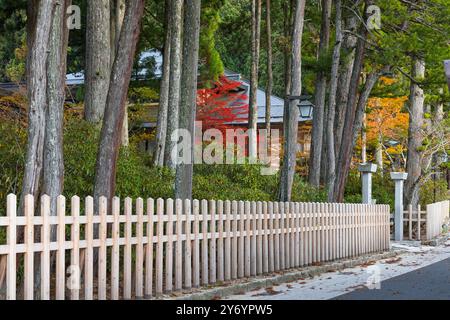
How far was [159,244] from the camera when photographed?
38.1 feet

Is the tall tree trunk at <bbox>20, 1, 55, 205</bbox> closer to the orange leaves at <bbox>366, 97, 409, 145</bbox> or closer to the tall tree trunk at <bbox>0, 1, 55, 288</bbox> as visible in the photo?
the tall tree trunk at <bbox>0, 1, 55, 288</bbox>

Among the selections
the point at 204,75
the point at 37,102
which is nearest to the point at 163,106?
the point at 204,75

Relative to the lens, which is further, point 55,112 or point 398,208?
point 398,208

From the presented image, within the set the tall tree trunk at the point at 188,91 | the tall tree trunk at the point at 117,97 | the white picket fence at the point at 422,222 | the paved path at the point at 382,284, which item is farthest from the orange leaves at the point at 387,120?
the tall tree trunk at the point at 117,97

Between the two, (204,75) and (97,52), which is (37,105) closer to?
(97,52)

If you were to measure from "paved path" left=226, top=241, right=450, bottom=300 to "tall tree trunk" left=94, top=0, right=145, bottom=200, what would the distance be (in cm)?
273

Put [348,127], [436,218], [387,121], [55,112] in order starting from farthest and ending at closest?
[387,121] → [436,218] → [348,127] → [55,112]

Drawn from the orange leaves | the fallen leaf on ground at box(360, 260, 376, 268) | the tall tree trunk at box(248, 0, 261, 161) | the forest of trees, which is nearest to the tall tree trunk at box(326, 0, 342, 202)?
the forest of trees

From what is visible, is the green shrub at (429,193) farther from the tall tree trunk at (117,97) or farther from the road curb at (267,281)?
the tall tree trunk at (117,97)

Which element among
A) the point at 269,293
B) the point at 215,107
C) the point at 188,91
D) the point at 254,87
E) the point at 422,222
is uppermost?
the point at 254,87

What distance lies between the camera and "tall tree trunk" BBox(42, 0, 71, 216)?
37.1 feet

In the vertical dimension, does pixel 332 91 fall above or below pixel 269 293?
above

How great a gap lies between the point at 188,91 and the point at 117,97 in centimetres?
247
